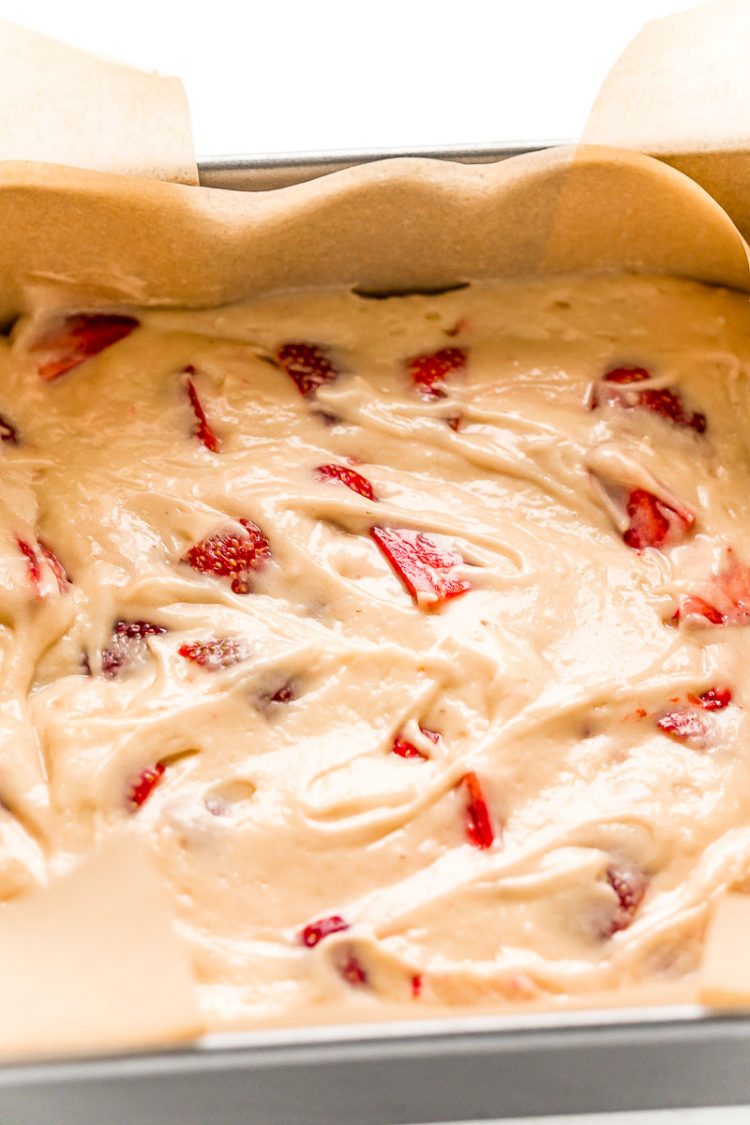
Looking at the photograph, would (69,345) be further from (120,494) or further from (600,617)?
(600,617)

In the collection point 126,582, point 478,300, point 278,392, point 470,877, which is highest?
point 478,300

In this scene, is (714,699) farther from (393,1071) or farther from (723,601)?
(393,1071)

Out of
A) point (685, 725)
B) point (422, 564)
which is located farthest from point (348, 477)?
point (685, 725)

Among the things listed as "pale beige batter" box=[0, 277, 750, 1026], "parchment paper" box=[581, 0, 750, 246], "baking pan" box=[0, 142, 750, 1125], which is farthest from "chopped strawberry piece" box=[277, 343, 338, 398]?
"baking pan" box=[0, 142, 750, 1125]

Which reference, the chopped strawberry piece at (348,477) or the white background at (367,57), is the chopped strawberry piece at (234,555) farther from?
Answer: the white background at (367,57)

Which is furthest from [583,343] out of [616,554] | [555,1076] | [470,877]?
[555,1076]

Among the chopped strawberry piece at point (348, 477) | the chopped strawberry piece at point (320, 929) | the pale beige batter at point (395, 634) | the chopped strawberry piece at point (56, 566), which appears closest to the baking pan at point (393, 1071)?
the pale beige batter at point (395, 634)
